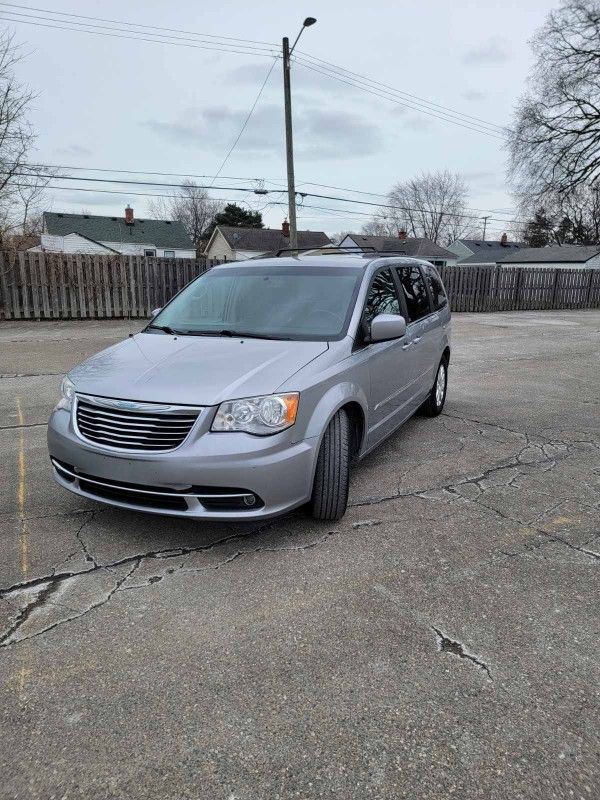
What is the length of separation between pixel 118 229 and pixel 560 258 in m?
43.0

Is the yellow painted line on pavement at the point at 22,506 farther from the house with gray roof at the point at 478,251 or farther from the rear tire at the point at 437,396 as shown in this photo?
the house with gray roof at the point at 478,251

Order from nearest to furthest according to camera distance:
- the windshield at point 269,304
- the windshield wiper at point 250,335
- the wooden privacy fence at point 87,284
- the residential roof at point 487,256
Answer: the windshield wiper at point 250,335 → the windshield at point 269,304 → the wooden privacy fence at point 87,284 → the residential roof at point 487,256

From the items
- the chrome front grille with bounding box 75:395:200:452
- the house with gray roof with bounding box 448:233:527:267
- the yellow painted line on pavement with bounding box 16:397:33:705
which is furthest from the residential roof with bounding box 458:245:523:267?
the chrome front grille with bounding box 75:395:200:452

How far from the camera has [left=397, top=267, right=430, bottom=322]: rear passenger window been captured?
5062 mm

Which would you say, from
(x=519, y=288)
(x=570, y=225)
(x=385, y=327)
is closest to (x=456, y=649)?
(x=385, y=327)

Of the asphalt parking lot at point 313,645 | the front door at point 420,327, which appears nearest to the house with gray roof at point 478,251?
the front door at point 420,327

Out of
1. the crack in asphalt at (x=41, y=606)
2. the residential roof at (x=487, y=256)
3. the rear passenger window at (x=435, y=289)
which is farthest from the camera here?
the residential roof at (x=487, y=256)

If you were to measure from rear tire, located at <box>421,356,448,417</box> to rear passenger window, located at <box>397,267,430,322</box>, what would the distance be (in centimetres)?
84

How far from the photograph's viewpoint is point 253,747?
73.6 inches

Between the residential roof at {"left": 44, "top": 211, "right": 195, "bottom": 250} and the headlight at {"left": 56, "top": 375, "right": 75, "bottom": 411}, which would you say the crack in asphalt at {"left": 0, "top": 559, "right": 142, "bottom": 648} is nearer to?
the headlight at {"left": 56, "top": 375, "right": 75, "bottom": 411}

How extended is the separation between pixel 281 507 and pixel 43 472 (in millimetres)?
2374

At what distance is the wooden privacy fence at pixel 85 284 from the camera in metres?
14.4

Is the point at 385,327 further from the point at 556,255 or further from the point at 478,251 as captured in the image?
the point at 478,251

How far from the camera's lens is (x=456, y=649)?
7.79 feet
